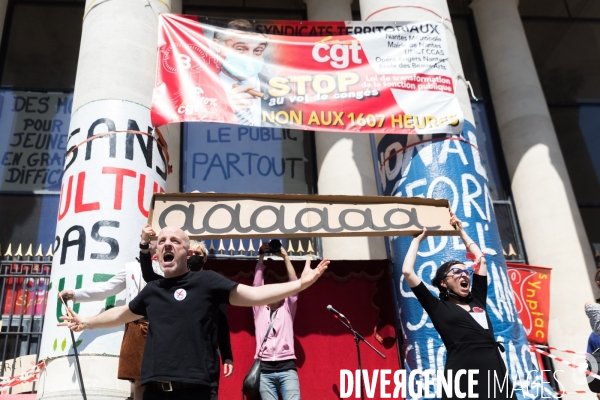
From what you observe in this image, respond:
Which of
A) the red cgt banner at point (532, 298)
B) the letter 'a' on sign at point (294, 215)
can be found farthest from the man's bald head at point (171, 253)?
the red cgt banner at point (532, 298)

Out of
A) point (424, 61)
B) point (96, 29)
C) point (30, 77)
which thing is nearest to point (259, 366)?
point (424, 61)

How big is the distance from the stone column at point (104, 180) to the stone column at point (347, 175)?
3.72m

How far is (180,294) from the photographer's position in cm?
315

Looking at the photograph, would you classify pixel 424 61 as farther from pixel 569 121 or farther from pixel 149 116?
pixel 569 121

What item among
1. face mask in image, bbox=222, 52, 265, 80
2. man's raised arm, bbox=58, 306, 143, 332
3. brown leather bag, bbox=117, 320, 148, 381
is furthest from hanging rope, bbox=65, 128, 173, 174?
man's raised arm, bbox=58, 306, 143, 332

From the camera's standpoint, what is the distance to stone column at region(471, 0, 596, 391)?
32.4 ft

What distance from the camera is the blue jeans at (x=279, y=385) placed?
5129 mm

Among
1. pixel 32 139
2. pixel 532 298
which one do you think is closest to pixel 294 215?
pixel 532 298

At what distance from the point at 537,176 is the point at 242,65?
256 inches

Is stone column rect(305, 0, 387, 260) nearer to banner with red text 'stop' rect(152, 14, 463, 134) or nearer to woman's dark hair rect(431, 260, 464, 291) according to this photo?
banner with red text 'stop' rect(152, 14, 463, 134)

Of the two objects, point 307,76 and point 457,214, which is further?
point 307,76

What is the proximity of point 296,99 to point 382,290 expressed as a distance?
2.68 meters

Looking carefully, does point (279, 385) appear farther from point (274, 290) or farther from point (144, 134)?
point (144, 134)

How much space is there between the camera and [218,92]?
7.15 meters
